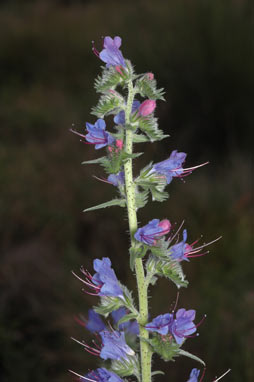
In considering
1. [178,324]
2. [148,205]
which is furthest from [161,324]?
[148,205]

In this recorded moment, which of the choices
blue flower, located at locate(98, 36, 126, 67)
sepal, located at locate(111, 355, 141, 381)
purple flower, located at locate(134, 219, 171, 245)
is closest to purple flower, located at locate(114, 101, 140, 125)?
blue flower, located at locate(98, 36, 126, 67)

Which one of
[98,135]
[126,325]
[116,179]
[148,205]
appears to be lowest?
[148,205]

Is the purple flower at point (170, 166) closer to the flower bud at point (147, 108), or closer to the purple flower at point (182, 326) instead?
the flower bud at point (147, 108)

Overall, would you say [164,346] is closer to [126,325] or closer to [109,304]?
[109,304]

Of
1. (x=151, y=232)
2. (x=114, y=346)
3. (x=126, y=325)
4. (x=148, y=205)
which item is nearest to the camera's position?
(x=151, y=232)

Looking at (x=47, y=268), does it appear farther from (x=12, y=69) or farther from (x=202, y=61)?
(x=12, y=69)

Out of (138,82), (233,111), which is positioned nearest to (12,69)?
(233,111)
